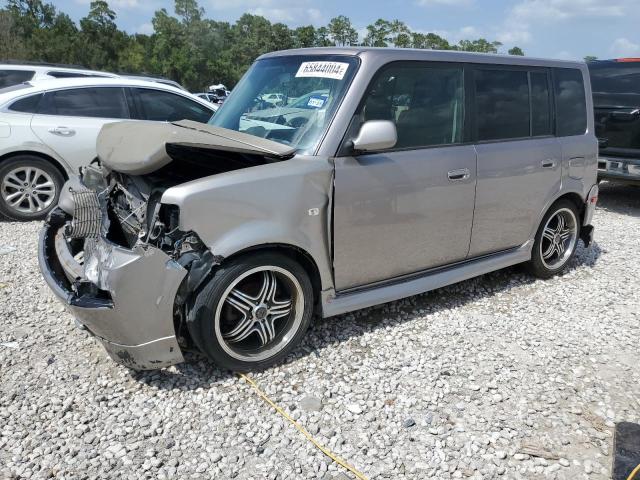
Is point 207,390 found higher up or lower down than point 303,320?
lower down

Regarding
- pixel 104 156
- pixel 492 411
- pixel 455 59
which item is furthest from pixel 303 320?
pixel 455 59

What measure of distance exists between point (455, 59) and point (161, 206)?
241 cm

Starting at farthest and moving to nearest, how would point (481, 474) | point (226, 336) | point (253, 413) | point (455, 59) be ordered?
point (455, 59)
point (226, 336)
point (253, 413)
point (481, 474)

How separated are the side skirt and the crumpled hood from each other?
1.05m

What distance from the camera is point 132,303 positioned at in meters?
2.71

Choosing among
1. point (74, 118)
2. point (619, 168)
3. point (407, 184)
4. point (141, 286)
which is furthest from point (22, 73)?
point (619, 168)

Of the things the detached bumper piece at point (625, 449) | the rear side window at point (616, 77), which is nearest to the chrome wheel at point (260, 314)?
the detached bumper piece at point (625, 449)

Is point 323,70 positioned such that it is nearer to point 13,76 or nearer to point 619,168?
point 619,168

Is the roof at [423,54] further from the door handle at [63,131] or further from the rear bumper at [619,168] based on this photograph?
the rear bumper at [619,168]

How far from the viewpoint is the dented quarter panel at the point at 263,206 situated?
9.22ft

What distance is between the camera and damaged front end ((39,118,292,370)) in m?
2.71

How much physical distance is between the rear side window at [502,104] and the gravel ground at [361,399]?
146 cm

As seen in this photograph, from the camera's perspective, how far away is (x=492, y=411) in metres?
2.94

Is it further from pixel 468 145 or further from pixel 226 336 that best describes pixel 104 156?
pixel 468 145
